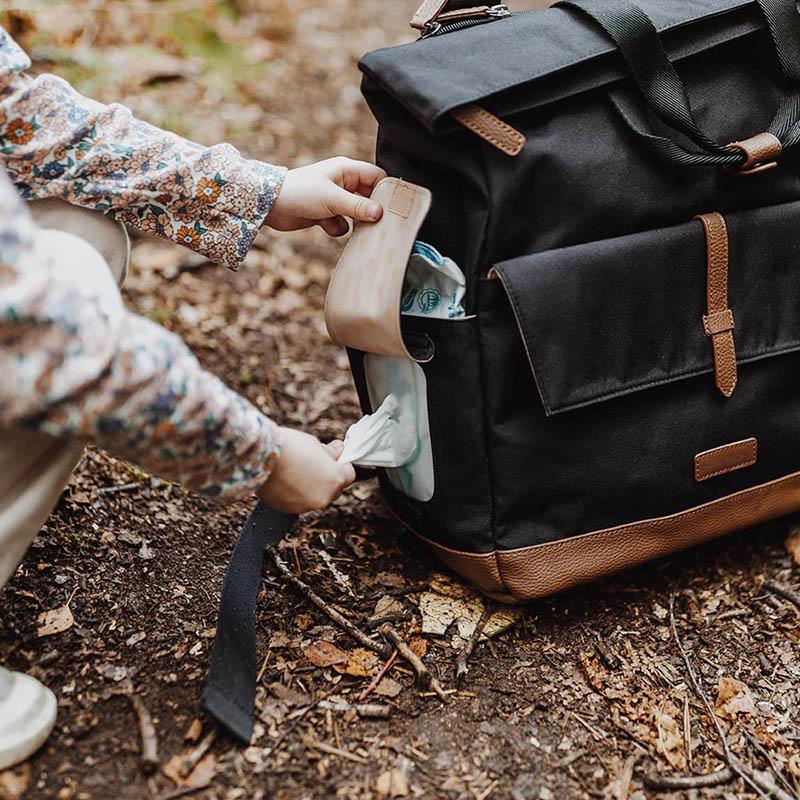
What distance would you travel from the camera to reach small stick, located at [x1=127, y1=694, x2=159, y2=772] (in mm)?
1539

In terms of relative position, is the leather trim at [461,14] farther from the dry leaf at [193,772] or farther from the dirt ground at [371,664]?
the dry leaf at [193,772]

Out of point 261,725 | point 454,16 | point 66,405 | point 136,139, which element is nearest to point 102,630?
point 261,725

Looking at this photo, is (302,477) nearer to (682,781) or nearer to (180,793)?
(180,793)

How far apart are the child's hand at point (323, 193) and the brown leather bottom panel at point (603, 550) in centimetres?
73

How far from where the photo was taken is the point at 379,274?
171 cm

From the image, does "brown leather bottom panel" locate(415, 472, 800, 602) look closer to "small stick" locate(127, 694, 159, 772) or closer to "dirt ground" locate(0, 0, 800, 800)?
"dirt ground" locate(0, 0, 800, 800)

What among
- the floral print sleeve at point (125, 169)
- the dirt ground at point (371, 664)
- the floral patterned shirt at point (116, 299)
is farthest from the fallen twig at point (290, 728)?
the floral print sleeve at point (125, 169)

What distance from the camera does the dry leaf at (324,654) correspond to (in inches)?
71.4

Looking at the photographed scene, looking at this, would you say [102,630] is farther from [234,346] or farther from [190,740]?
[234,346]

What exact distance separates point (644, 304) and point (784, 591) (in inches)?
30.7

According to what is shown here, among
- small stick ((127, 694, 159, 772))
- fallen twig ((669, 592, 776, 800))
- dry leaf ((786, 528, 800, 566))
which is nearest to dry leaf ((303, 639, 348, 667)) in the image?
small stick ((127, 694, 159, 772))

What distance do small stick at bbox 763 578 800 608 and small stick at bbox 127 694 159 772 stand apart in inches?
53.5

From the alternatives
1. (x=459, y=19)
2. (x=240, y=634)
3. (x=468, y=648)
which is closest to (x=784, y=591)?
(x=468, y=648)

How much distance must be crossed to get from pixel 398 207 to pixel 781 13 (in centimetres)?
85
